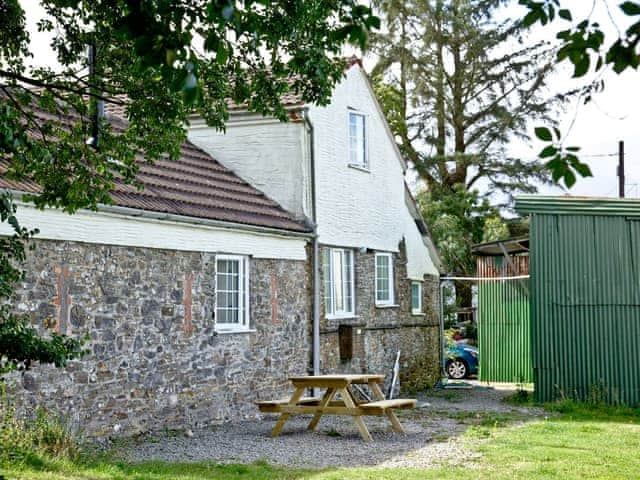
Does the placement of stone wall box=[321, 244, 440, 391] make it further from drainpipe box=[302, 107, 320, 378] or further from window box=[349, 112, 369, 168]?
window box=[349, 112, 369, 168]

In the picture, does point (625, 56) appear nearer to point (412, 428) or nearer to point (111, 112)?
point (412, 428)

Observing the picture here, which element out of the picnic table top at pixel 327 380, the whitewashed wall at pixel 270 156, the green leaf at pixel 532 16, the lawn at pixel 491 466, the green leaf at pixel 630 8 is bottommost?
the lawn at pixel 491 466

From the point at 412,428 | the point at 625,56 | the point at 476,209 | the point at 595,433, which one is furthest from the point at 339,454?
the point at 476,209

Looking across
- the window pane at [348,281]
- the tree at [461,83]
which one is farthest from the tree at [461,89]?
the window pane at [348,281]

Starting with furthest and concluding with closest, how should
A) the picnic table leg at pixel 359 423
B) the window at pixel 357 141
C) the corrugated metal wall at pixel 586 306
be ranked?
Result: 1. the window at pixel 357 141
2. the corrugated metal wall at pixel 586 306
3. the picnic table leg at pixel 359 423

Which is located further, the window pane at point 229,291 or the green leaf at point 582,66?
the window pane at point 229,291

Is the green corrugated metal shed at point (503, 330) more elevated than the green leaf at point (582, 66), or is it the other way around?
the green leaf at point (582, 66)

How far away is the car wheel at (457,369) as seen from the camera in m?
26.6

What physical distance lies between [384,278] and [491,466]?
434 inches

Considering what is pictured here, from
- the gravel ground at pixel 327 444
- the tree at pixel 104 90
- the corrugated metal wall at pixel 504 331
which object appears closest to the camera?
the tree at pixel 104 90

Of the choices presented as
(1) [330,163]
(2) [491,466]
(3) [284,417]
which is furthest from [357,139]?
(2) [491,466]

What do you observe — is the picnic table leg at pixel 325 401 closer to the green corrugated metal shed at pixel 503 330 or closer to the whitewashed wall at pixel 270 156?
the whitewashed wall at pixel 270 156

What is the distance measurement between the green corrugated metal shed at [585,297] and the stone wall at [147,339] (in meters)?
5.16

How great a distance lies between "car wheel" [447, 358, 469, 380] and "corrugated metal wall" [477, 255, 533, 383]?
2.38 meters
